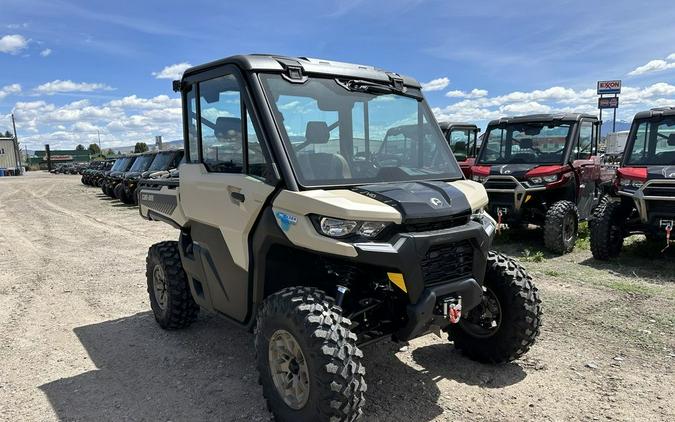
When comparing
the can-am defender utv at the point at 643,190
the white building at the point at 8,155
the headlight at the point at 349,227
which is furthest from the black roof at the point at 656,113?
the white building at the point at 8,155

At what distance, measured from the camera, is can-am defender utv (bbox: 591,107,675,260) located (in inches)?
289

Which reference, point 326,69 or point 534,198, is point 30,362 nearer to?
point 326,69

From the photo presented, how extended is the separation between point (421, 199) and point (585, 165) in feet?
25.1

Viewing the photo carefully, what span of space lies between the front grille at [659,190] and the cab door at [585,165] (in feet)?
6.60

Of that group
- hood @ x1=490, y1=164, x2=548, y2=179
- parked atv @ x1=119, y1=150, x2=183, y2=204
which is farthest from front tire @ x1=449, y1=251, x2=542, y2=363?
parked atv @ x1=119, y1=150, x2=183, y2=204

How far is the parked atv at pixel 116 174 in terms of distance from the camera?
20.6 metres

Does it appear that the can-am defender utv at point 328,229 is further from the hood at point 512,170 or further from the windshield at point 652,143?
the windshield at point 652,143

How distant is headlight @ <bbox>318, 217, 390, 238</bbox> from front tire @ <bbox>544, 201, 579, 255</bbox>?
20.4 feet

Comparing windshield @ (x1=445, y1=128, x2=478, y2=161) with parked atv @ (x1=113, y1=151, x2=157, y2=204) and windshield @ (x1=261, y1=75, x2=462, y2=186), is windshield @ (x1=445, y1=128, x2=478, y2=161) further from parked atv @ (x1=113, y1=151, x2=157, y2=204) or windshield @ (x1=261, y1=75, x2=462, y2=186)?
parked atv @ (x1=113, y1=151, x2=157, y2=204)

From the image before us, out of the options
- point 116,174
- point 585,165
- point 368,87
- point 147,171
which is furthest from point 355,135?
point 116,174

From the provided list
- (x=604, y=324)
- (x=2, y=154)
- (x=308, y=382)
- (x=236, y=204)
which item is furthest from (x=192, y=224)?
(x=2, y=154)

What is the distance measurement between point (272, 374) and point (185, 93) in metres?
2.45

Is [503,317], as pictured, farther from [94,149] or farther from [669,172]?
[94,149]

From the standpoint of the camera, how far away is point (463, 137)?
42.3 ft
